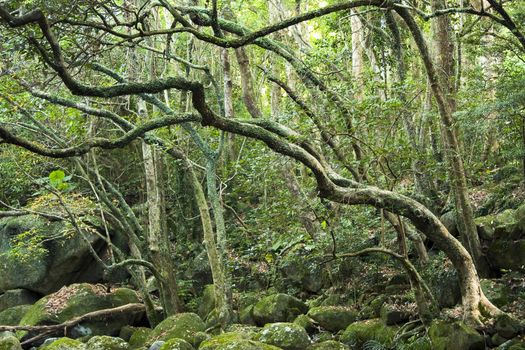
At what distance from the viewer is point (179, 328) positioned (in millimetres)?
10719

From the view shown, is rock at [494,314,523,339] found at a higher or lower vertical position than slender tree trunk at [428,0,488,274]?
lower

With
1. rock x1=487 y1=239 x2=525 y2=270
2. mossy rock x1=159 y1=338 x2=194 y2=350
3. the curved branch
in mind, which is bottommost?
mossy rock x1=159 y1=338 x2=194 y2=350

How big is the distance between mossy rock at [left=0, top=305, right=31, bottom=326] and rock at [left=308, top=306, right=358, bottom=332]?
8.78 metres

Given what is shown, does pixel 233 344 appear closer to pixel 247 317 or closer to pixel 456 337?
pixel 456 337

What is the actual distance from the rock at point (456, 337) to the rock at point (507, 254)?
210 cm

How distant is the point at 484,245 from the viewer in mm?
9641

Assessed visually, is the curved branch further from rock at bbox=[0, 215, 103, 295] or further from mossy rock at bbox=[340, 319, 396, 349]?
rock at bbox=[0, 215, 103, 295]

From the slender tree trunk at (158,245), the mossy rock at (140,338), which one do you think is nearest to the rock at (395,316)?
the mossy rock at (140,338)

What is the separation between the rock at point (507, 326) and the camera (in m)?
7.41

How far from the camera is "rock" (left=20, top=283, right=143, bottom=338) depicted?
1333 centimetres

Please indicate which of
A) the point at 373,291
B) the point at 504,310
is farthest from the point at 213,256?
the point at 504,310

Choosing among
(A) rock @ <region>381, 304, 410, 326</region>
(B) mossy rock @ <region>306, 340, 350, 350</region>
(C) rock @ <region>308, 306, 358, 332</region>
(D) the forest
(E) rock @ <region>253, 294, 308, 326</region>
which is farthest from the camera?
(E) rock @ <region>253, 294, 308, 326</region>

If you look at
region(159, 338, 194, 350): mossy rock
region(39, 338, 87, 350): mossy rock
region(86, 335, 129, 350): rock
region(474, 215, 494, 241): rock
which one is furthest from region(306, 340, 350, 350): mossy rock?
region(39, 338, 87, 350): mossy rock

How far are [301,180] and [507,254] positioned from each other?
6.00 meters
